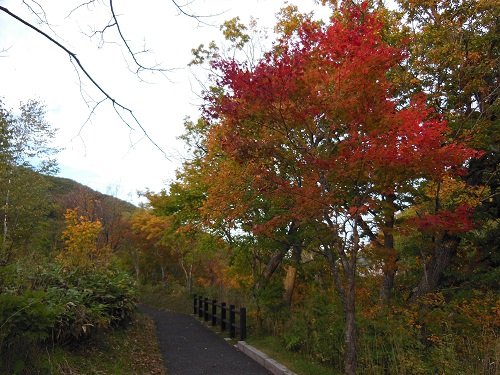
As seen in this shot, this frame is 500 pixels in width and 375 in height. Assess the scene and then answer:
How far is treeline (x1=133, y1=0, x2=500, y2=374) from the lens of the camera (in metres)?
5.93

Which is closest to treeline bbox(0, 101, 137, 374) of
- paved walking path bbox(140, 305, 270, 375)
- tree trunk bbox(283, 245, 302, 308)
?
paved walking path bbox(140, 305, 270, 375)

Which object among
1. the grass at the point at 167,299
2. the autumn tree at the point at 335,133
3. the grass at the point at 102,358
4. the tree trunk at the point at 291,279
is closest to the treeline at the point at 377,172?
the autumn tree at the point at 335,133

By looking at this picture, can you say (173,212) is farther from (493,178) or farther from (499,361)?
(499,361)

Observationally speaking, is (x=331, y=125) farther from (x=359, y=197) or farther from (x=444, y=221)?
(x=444, y=221)

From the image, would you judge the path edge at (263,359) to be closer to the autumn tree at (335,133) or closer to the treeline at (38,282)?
the autumn tree at (335,133)

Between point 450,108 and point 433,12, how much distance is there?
89.8 inches

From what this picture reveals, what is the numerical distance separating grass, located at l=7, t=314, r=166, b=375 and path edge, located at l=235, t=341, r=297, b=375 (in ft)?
6.52

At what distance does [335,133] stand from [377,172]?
1147 millimetres

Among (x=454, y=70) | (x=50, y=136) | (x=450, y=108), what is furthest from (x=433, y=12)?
(x=50, y=136)

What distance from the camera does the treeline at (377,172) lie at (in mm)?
5930

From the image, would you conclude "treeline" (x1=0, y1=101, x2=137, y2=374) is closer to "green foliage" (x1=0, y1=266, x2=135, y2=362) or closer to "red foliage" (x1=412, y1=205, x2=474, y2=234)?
"green foliage" (x1=0, y1=266, x2=135, y2=362)

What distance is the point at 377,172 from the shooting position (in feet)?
19.9

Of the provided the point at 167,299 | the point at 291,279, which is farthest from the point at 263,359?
the point at 167,299

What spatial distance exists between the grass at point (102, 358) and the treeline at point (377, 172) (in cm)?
304
